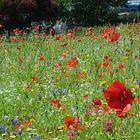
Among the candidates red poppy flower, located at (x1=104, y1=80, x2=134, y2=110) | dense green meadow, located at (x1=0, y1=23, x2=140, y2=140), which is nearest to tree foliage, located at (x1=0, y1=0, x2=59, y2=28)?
dense green meadow, located at (x1=0, y1=23, x2=140, y2=140)

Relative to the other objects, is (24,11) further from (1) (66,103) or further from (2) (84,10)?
(1) (66,103)

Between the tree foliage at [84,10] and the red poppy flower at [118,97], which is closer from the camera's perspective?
the red poppy flower at [118,97]

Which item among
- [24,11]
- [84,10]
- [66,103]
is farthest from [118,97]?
[84,10]

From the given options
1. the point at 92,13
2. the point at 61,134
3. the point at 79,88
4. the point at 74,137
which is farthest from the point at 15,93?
the point at 92,13

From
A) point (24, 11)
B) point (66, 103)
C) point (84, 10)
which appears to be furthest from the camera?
point (84, 10)

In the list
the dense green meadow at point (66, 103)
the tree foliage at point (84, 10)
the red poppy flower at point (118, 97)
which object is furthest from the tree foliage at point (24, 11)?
the red poppy flower at point (118, 97)

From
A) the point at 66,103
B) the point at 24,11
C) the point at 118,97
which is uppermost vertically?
the point at 118,97

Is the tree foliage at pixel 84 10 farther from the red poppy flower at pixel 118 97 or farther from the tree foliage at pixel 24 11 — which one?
the red poppy flower at pixel 118 97

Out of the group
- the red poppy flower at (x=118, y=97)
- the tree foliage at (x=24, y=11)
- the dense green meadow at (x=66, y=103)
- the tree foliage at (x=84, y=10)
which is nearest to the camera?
the red poppy flower at (x=118, y=97)

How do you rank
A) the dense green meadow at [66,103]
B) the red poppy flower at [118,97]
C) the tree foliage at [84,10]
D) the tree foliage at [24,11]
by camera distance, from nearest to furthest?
the red poppy flower at [118,97], the dense green meadow at [66,103], the tree foliage at [24,11], the tree foliage at [84,10]

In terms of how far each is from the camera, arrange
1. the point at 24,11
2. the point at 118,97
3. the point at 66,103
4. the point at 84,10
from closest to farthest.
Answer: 1. the point at 118,97
2. the point at 66,103
3. the point at 24,11
4. the point at 84,10

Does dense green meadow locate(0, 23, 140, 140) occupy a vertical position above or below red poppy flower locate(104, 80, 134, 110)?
below

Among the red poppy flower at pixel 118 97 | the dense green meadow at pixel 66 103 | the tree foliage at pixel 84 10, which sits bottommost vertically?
the tree foliage at pixel 84 10

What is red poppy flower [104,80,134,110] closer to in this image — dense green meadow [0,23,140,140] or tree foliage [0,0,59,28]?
dense green meadow [0,23,140,140]
